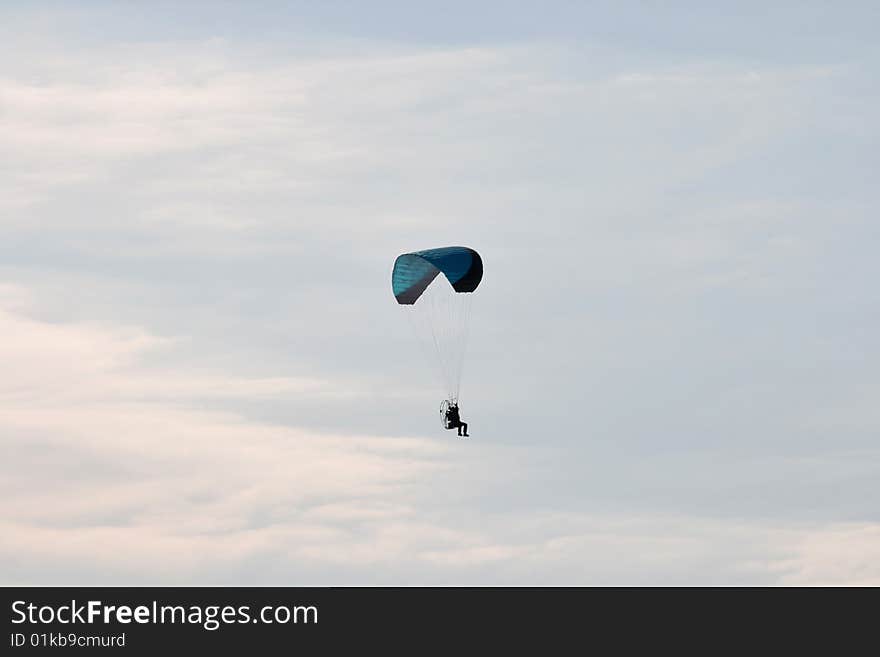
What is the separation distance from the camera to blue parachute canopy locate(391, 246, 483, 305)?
13862cm

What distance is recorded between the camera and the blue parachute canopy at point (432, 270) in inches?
5458

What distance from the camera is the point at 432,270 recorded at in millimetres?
144250
